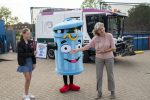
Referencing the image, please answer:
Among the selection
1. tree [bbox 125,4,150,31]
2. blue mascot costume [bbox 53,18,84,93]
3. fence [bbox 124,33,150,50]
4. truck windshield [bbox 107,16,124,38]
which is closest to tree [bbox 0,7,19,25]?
tree [bbox 125,4,150,31]

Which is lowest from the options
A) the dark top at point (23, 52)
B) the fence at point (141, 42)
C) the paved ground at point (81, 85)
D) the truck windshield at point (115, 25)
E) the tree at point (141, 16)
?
the paved ground at point (81, 85)

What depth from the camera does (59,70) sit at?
769 centimetres

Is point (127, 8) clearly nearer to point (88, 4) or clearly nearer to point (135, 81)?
point (88, 4)

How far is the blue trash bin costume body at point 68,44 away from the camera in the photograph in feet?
24.5

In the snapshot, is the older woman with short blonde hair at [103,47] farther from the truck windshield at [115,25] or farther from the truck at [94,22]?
the truck windshield at [115,25]

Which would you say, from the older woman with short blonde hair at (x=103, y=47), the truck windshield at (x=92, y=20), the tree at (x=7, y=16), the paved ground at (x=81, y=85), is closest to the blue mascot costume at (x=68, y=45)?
the paved ground at (x=81, y=85)

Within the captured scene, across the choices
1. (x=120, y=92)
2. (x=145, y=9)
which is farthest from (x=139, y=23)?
(x=120, y=92)

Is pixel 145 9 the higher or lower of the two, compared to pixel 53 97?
higher

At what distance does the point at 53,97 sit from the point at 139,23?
71.5 feet

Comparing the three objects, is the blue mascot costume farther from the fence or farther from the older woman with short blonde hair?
the fence

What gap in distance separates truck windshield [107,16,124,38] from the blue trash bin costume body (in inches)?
247

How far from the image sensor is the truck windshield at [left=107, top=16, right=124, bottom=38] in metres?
13.7

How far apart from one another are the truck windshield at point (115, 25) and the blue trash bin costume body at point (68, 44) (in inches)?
247

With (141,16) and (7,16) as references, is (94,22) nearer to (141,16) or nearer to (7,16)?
(141,16)
